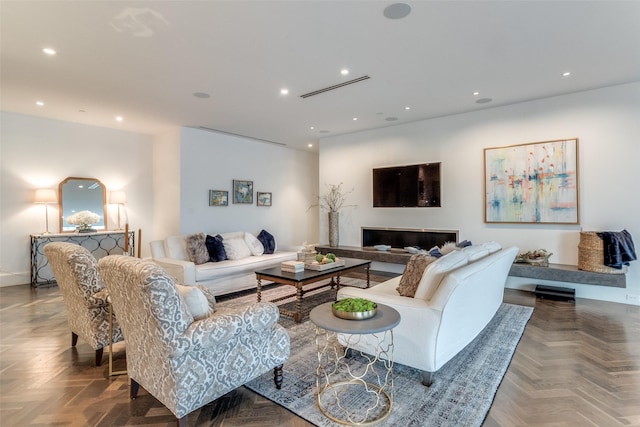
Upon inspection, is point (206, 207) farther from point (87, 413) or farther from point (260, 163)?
point (87, 413)

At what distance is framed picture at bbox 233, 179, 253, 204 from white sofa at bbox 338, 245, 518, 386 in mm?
4800

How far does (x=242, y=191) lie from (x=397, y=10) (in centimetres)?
512

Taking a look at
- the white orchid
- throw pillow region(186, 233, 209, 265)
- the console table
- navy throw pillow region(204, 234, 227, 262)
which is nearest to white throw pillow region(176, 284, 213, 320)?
throw pillow region(186, 233, 209, 265)

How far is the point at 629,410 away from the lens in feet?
6.44

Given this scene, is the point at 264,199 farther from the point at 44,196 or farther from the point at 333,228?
the point at 44,196

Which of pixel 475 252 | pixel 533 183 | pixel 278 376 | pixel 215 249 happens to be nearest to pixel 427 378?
pixel 278 376

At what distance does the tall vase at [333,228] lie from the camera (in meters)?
6.59

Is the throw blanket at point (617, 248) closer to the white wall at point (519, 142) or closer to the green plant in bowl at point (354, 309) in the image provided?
the white wall at point (519, 142)

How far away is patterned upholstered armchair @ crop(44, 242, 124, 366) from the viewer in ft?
8.00

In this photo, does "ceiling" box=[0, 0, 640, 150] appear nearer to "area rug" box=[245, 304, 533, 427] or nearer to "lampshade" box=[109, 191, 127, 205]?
"lampshade" box=[109, 191, 127, 205]

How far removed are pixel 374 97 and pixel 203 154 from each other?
3.58m

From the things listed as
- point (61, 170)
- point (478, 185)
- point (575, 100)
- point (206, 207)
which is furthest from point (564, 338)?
point (61, 170)

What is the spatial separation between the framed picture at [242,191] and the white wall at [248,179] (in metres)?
0.11

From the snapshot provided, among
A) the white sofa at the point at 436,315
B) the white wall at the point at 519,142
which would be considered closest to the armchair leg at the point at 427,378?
the white sofa at the point at 436,315
